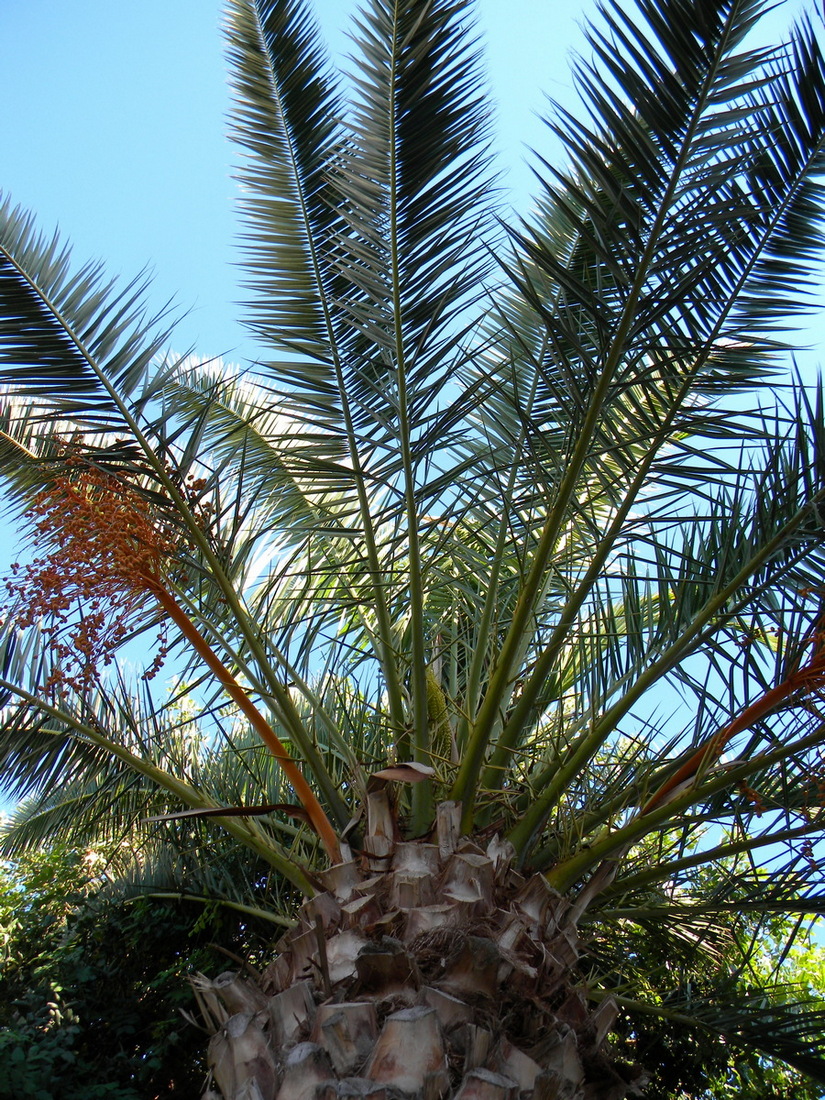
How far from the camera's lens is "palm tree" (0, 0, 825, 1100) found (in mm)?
2553

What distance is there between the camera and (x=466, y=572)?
4410 millimetres

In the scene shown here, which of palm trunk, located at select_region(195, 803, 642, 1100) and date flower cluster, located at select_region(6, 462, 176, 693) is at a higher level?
date flower cluster, located at select_region(6, 462, 176, 693)

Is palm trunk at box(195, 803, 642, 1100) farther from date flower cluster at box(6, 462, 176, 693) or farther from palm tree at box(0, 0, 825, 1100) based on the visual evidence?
date flower cluster at box(6, 462, 176, 693)

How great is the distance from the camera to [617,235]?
2.69 metres

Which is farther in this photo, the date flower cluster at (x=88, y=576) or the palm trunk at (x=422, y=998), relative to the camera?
the date flower cluster at (x=88, y=576)

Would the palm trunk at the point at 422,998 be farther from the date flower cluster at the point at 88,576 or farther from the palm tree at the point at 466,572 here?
the date flower cluster at the point at 88,576

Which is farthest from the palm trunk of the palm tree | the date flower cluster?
the date flower cluster

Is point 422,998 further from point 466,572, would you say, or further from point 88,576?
point 466,572

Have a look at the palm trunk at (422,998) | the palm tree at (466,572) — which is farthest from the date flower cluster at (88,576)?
the palm trunk at (422,998)

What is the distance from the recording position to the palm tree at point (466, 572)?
8.38 feet

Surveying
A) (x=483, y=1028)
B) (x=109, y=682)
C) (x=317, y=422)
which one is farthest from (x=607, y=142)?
(x=109, y=682)

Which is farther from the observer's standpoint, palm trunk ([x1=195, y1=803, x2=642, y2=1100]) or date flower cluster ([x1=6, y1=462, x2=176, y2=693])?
date flower cluster ([x1=6, y1=462, x2=176, y2=693])

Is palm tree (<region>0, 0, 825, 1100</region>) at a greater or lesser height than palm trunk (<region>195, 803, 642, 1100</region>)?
greater

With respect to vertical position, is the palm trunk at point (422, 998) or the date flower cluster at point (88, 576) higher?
the date flower cluster at point (88, 576)
